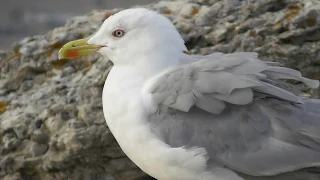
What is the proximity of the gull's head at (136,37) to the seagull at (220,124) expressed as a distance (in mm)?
268

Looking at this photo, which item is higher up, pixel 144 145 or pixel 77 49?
pixel 77 49

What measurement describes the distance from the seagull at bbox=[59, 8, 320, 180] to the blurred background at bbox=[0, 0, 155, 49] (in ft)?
22.3

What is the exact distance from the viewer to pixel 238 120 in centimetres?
447

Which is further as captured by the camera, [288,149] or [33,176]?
[33,176]

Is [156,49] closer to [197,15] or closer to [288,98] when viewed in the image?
[288,98]

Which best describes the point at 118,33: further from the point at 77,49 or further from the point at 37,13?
the point at 37,13

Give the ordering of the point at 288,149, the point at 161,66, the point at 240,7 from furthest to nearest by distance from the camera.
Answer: the point at 240,7 → the point at 161,66 → the point at 288,149

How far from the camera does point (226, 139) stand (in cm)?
445

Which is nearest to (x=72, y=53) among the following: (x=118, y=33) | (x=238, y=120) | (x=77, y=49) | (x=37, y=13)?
(x=77, y=49)

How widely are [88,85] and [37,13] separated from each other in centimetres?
655

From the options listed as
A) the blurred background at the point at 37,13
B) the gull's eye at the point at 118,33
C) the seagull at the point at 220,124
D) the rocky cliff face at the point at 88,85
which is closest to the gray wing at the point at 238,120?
the seagull at the point at 220,124

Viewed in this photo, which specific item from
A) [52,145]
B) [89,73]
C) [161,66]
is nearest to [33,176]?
[52,145]

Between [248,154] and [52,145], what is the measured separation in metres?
1.74

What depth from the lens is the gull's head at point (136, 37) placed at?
484 cm
